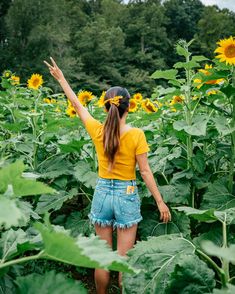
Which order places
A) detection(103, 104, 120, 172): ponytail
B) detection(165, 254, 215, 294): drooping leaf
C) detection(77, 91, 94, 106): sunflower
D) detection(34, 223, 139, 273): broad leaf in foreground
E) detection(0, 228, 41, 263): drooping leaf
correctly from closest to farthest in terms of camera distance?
1. detection(34, 223, 139, 273): broad leaf in foreground
2. detection(0, 228, 41, 263): drooping leaf
3. detection(165, 254, 215, 294): drooping leaf
4. detection(103, 104, 120, 172): ponytail
5. detection(77, 91, 94, 106): sunflower

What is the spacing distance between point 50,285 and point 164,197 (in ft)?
7.04

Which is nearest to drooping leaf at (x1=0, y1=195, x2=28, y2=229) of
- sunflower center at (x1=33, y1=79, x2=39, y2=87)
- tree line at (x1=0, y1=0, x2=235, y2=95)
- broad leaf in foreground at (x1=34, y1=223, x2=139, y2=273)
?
broad leaf in foreground at (x1=34, y1=223, x2=139, y2=273)

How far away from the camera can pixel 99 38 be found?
35000 millimetres

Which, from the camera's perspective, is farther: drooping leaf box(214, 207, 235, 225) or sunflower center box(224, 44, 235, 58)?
sunflower center box(224, 44, 235, 58)

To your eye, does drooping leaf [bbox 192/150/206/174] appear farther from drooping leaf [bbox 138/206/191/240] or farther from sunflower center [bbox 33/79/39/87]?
sunflower center [bbox 33/79/39/87]

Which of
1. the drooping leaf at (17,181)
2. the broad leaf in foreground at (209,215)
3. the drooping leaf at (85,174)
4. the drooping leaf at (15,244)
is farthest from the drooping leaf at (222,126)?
the drooping leaf at (17,181)

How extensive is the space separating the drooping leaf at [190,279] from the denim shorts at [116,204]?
134cm

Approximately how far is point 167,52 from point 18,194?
4470 cm

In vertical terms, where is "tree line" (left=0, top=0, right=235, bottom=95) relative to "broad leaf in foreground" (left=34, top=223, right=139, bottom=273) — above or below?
above

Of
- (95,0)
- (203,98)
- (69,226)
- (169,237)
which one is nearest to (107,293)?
(69,226)

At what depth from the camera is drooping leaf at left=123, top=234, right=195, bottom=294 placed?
5.67 ft

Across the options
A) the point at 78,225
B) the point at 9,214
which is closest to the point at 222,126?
the point at 78,225

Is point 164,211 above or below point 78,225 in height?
above

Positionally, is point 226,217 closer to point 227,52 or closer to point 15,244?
point 15,244
